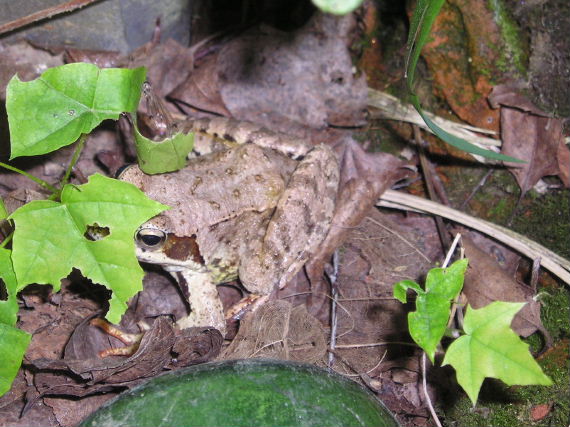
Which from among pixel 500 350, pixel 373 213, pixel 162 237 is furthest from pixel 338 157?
pixel 500 350

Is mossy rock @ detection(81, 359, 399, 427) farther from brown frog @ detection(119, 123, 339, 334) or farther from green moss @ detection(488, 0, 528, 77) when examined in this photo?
green moss @ detection(488, 0, 528, 77)

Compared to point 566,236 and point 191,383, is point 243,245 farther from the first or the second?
point 566,236

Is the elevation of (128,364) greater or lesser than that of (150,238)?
lesser

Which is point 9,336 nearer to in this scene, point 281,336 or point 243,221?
point 281,336

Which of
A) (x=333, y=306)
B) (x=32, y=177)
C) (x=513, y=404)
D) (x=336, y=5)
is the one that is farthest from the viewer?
(x=333, y=306)

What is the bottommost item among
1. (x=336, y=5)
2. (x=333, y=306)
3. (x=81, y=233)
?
(x=333, y=306)

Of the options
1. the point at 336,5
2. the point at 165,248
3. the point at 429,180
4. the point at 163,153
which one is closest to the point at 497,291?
the point at 429,180
